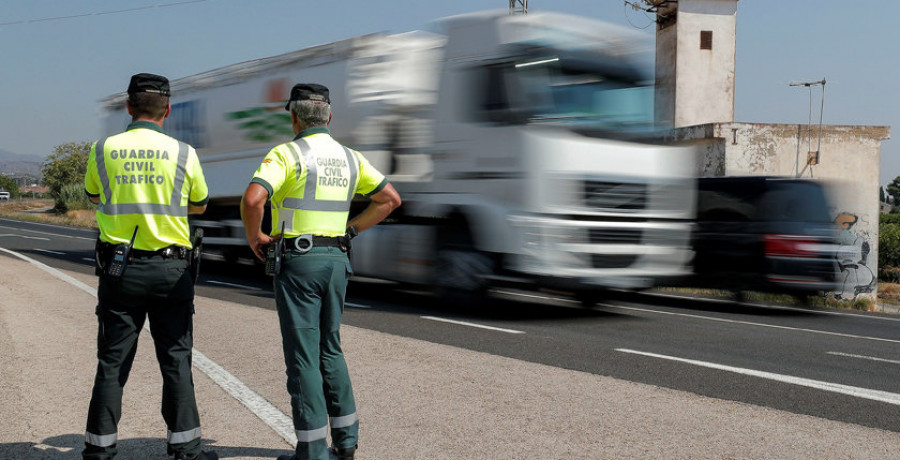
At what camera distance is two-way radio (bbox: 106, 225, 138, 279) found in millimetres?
3756

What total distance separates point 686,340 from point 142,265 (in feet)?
20.6

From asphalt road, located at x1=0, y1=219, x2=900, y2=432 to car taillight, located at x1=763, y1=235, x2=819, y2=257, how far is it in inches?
34.5

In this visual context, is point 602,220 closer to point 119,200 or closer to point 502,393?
point 502,393

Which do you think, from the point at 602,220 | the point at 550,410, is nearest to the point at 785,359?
the point at 602,220

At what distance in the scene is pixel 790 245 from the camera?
1191cm

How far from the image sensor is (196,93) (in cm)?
1593

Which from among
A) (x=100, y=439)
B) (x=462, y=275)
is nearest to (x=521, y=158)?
(x=462, y=275)

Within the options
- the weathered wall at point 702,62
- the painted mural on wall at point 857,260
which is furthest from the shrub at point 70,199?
the painted mural on wall at point 857,260

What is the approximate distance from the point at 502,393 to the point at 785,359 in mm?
3187

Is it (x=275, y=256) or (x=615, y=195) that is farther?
(x=615, y=195)

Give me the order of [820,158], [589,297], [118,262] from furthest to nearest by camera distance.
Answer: [820,158] → [589,297] → [118,262]

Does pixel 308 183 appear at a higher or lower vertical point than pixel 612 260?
higher

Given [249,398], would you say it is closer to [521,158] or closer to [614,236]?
[521,158]

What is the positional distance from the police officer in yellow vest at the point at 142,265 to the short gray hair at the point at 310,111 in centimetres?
55
